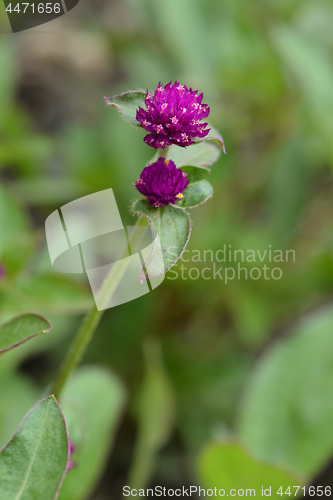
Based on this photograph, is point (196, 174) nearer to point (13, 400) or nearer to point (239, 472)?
point (239, 472)

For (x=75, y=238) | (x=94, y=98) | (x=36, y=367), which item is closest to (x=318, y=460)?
(x=75, y=238)

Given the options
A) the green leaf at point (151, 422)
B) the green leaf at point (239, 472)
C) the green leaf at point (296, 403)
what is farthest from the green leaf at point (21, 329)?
the green leaf at point (296, 403)

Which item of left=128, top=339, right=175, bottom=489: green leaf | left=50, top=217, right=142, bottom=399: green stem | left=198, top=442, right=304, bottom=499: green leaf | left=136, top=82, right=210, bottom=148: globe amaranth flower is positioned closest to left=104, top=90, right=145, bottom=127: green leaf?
left=136, top=82, right=210, bottom=148: globe amaranth flower

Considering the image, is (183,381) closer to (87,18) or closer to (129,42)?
(129,42)

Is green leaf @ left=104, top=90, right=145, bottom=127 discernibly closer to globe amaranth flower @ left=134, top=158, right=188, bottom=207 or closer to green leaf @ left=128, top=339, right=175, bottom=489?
globe amaranth flower @ left=134, top=158, right=188, bottom=207

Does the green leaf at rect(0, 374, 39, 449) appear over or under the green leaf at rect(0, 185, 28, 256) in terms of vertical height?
under

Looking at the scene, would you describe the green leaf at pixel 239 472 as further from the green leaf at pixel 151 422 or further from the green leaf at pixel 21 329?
the green leaf at pixel 21 329
